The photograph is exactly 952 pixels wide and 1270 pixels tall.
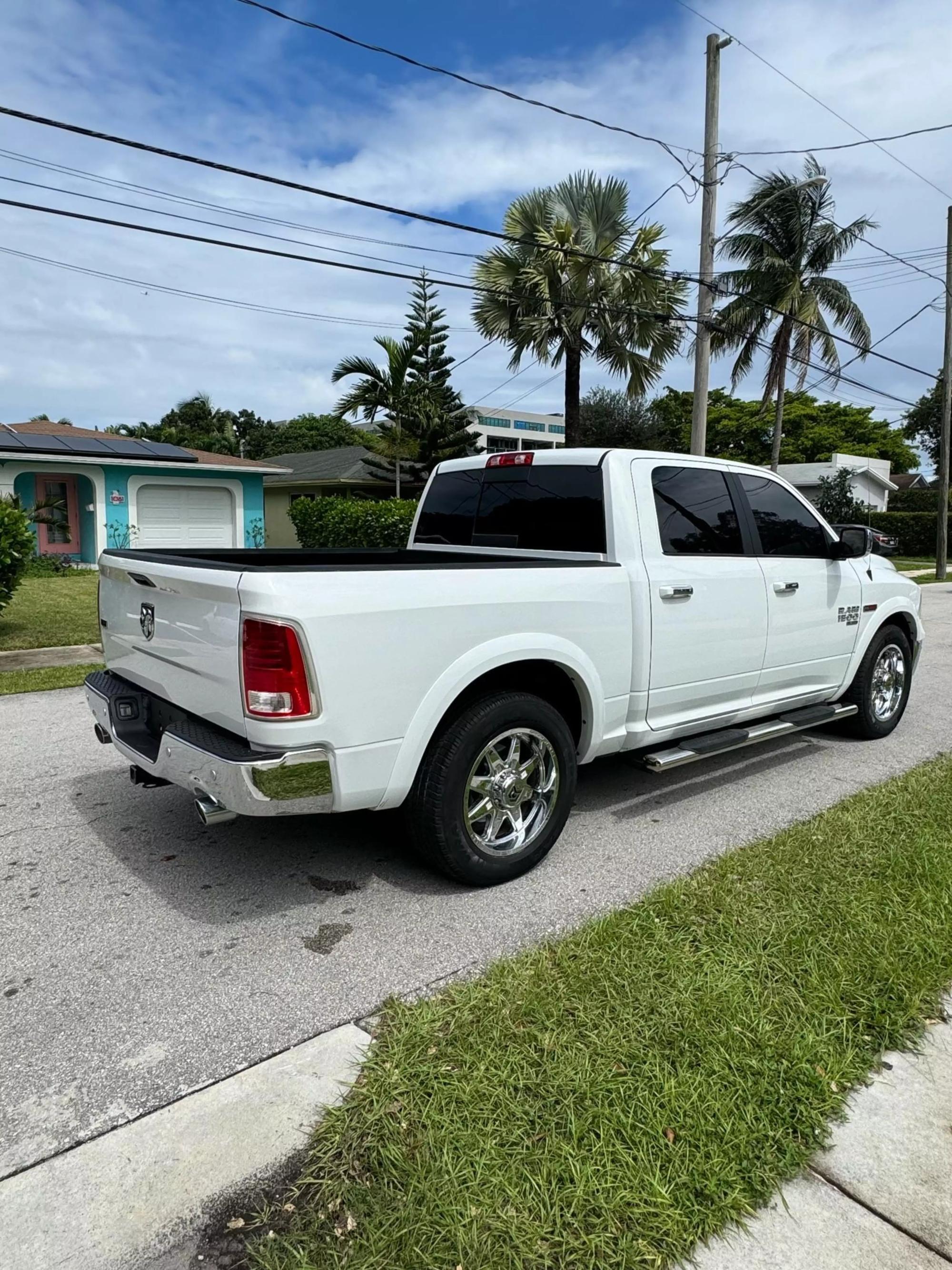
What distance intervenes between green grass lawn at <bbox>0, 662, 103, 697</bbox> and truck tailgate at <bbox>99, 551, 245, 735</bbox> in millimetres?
3751

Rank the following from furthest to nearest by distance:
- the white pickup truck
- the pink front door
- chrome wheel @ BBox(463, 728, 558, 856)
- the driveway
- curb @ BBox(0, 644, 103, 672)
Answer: the pink front door < curb @ BBox(0, 644, 103, 672) < chrome wheel @ BBox(463, 728, 558, 856) < the white pickup truck < the driveway

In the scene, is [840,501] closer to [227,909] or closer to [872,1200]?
[227,909]

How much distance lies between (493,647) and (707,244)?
1156 centimetres

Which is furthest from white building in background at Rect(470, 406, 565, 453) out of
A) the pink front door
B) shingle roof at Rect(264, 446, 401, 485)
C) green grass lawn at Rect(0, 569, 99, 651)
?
green grass lawn at Rect(0, 569, 99, 651)

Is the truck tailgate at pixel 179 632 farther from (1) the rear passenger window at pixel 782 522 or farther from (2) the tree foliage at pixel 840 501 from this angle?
(2) the tree foliage at pixel 840 501

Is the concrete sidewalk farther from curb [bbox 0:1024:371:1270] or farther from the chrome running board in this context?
the chrome running board

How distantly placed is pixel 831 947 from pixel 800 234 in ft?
86.1

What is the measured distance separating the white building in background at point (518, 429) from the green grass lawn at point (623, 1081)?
3735 centimetres

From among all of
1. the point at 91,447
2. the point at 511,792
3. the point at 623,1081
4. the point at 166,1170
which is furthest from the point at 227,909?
the point at 91,447

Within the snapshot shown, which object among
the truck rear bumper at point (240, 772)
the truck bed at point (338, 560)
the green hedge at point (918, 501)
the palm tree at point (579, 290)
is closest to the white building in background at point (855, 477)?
the green hedge at point (918, 501)

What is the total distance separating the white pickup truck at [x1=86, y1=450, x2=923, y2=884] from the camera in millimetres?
3092

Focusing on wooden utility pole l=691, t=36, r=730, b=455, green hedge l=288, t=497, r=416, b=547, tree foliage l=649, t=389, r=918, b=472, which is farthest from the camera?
tree foliage l=649, t=389, r=918, b=472

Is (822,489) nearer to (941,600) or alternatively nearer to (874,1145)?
(941,600)

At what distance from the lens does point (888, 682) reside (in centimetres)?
636
